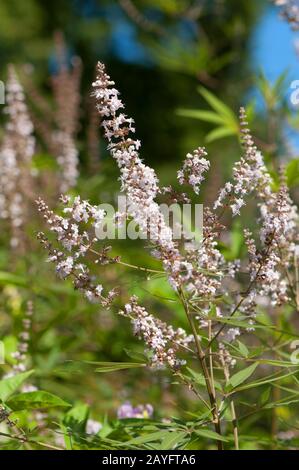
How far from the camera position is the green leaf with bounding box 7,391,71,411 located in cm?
148

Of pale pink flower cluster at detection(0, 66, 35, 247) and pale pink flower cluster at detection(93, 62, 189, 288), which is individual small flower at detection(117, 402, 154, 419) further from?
pale pink flower cluster at detection(0, 66, 35, 247)

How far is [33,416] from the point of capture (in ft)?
7.18

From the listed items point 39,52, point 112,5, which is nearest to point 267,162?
point 39,52

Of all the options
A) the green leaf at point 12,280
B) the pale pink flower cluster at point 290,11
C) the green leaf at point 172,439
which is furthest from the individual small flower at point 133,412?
the pale pink flower cluster at point 290,11

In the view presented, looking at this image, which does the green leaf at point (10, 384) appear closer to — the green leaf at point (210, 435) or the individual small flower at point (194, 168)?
the green leaf at point (210, 435)

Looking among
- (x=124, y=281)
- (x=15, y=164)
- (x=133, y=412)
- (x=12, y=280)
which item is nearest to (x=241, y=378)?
(x=133, y=412)

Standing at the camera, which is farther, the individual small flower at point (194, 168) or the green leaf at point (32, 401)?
the green leaf at point (32, 401)

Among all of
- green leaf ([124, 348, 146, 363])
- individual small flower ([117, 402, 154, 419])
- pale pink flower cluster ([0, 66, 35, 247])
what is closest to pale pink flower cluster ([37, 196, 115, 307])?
green leaf ([124, 348, 146, 363])

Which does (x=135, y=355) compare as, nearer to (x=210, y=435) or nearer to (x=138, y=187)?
(x=210, y=435)

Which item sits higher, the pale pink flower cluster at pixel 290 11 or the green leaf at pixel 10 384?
the pale pink flower cluster at pixel 290 11

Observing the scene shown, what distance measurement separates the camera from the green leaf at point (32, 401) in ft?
4.86

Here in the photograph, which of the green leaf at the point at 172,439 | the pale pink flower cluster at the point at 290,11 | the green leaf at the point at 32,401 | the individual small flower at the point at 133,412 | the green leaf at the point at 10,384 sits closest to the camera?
the green leaf at the point at 172,439

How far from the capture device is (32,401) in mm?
1498

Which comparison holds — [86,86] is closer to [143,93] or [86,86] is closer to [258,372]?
[143,93]
